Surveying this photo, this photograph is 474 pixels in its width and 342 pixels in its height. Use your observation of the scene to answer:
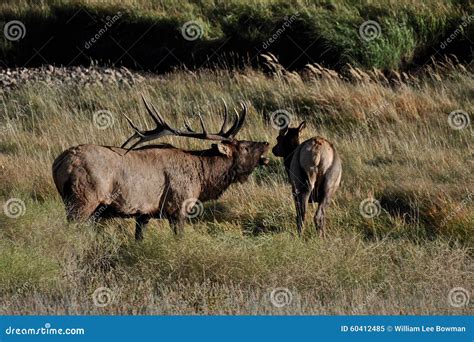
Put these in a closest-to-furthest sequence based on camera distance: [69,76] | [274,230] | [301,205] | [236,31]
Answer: [301,205] → [274,230] → [69,76] → [236,31]

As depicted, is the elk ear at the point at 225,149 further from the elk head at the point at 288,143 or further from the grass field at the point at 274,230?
the grass field at the point at 274,230

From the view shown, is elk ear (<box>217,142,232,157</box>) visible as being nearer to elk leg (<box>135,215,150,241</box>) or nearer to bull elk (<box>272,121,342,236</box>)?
bull elk (<box>272,121,342,236</box>)

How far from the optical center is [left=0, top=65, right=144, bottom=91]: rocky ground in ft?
62.0

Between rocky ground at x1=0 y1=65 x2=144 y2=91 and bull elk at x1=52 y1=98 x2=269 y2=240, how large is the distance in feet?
24.6

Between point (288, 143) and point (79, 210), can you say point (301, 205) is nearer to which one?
point (288, 143)

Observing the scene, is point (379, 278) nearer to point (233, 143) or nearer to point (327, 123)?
point (233, 143)

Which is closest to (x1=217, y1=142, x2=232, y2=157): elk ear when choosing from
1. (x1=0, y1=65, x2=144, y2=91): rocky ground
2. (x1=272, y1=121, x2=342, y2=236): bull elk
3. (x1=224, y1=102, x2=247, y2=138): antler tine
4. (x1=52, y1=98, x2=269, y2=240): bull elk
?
(x1=52, y1=98, x2=269, y2=240): bull elk

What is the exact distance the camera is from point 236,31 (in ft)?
67.0

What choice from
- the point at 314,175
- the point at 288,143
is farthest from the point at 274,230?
the point at 314,175

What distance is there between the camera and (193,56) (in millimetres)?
20094

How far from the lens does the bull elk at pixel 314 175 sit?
1056cm

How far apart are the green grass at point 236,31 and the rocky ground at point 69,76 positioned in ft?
2.55

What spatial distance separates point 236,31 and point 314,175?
33.5 feet

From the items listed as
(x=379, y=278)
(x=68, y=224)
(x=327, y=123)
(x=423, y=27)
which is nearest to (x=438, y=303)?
(x=379, y=278)
